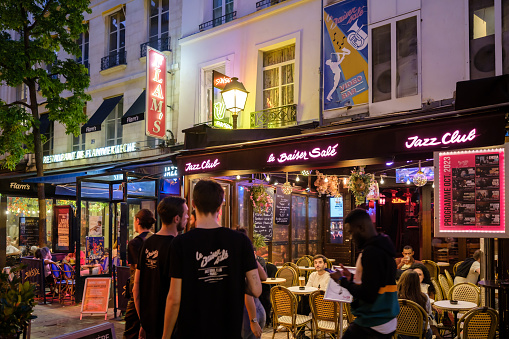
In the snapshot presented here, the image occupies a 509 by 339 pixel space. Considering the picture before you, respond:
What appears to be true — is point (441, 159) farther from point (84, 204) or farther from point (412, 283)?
point (84, 204)

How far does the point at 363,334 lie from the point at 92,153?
14.4 m

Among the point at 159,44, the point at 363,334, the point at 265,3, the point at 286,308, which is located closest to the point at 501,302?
the point at 286,308

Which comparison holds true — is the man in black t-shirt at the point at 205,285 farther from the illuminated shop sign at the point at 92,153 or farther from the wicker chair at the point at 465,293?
the illuminated shop sign at the point at 92,153

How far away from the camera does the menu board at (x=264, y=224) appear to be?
41.8ft

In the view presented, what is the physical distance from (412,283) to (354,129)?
2061 mm

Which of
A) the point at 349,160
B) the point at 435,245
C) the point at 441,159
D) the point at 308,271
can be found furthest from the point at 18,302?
the point at 435,245

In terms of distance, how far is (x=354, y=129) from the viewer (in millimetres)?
6133

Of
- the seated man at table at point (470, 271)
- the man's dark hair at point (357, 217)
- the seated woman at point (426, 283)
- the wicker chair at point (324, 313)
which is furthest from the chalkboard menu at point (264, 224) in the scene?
the man's dark hair at point (357, 217)

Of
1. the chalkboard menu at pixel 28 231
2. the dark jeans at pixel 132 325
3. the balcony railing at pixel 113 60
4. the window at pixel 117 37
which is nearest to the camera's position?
the dark jeans at pixel 132 325

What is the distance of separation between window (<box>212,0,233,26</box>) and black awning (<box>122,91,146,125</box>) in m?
3.27

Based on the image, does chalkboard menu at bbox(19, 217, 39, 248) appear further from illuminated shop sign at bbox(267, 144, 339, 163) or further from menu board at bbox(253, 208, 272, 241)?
illuminated shop sign at bbox(267, 144, 339, 163)

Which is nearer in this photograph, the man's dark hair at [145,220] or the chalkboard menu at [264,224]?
the man's dark hair at [145,220]

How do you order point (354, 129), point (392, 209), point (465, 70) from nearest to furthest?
1. point (354, 129)
2. point (465, 70)
3. point (392, 209)

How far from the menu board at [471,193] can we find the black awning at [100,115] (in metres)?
11.5
